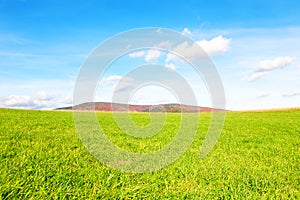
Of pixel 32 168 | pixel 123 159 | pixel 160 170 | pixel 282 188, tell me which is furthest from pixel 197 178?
pixel 32 168

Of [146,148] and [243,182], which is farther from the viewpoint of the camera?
[146,148]

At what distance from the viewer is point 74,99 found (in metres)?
8.06

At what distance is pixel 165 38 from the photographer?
399 inches

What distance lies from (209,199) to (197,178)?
1.12m

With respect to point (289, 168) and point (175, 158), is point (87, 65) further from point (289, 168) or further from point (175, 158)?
point (289, 168)

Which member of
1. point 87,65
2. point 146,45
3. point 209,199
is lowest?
point 209,199

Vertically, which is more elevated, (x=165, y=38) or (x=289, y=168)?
(x=165, y=38)

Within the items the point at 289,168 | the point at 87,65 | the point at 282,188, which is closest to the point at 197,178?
the point at 282,188

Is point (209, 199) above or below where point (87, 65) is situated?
below

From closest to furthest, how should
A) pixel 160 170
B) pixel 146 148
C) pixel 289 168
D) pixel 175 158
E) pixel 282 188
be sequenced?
pixel 282 188, pixel 160 170, pixel 289 168, pixel 175 158, pixel 146 148

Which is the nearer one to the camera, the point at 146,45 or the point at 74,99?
the point at 74,99

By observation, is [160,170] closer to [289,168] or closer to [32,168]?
[32,168]

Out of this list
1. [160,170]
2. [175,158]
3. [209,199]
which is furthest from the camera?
[175,158]

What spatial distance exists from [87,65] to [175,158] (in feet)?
11.8
